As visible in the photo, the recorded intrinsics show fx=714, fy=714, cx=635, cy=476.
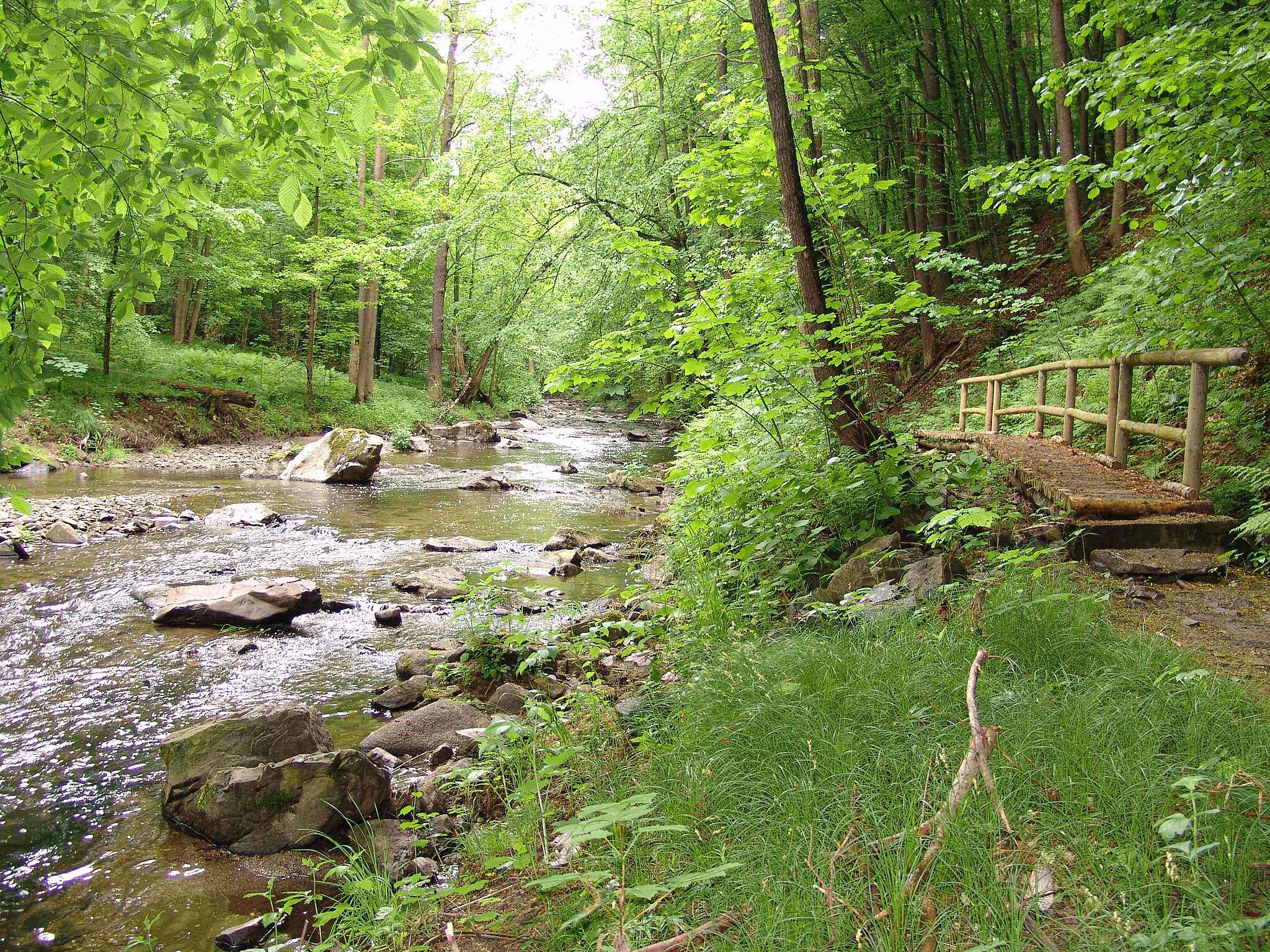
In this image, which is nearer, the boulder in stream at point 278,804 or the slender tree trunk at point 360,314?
the boulder in stream at point 278,804

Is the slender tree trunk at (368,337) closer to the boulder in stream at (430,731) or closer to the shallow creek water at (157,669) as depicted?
the shallow creek water at (157,669)

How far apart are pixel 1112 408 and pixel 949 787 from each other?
657 centimetres

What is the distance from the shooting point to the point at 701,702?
11.6ft

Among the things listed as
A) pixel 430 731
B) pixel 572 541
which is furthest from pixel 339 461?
pixel 430 731

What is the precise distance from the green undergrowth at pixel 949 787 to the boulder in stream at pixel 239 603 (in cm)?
507

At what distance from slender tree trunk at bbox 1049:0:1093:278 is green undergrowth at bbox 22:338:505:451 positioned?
17608 mm

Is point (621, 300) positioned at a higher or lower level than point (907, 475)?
higher

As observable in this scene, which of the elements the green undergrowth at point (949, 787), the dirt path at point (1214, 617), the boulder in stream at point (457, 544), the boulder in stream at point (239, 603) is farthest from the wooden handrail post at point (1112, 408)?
the boulder in stream at point (239, 603)

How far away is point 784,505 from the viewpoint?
5953 mm

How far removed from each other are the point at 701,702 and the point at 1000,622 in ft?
5.07

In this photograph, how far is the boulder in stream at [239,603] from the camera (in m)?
7.06

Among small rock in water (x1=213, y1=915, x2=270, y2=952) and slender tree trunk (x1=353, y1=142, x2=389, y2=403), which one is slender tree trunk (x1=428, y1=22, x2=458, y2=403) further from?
small rock in water (x1=213, y1=915, x2=270, y2=952)

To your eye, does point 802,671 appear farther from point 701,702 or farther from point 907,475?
point 907,475

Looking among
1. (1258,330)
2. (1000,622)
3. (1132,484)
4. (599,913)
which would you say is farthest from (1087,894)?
(1258,330)
